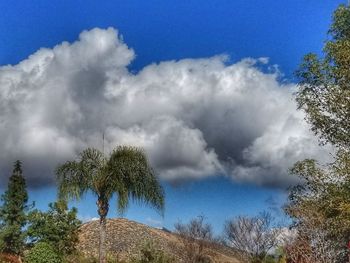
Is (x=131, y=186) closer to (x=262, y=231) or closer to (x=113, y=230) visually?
(x=262, y=231)

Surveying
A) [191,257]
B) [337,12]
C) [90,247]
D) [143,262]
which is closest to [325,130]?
[337,12]

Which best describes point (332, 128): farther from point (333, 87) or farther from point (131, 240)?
point (131, 240)

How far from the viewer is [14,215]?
43.7 metres

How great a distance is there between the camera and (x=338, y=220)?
83.0ft

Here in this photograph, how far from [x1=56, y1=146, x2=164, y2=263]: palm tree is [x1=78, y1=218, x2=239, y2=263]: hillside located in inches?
870

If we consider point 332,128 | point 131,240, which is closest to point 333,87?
point 332,128

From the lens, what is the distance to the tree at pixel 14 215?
4319cm

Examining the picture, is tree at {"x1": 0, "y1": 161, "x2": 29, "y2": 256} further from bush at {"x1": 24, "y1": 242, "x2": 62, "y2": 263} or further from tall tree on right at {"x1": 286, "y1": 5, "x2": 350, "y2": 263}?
tall tree on right at {"x1": 286, "y1": 5, "x2": 350, "y2": 263}

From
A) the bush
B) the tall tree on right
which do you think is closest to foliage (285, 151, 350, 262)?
the tall tree on right

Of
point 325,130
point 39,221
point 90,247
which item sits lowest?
point 325,130

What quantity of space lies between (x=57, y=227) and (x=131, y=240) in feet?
68.0

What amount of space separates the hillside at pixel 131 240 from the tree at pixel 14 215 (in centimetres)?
1210

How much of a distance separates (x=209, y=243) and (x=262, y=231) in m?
5.60

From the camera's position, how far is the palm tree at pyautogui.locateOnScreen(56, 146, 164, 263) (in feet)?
102
